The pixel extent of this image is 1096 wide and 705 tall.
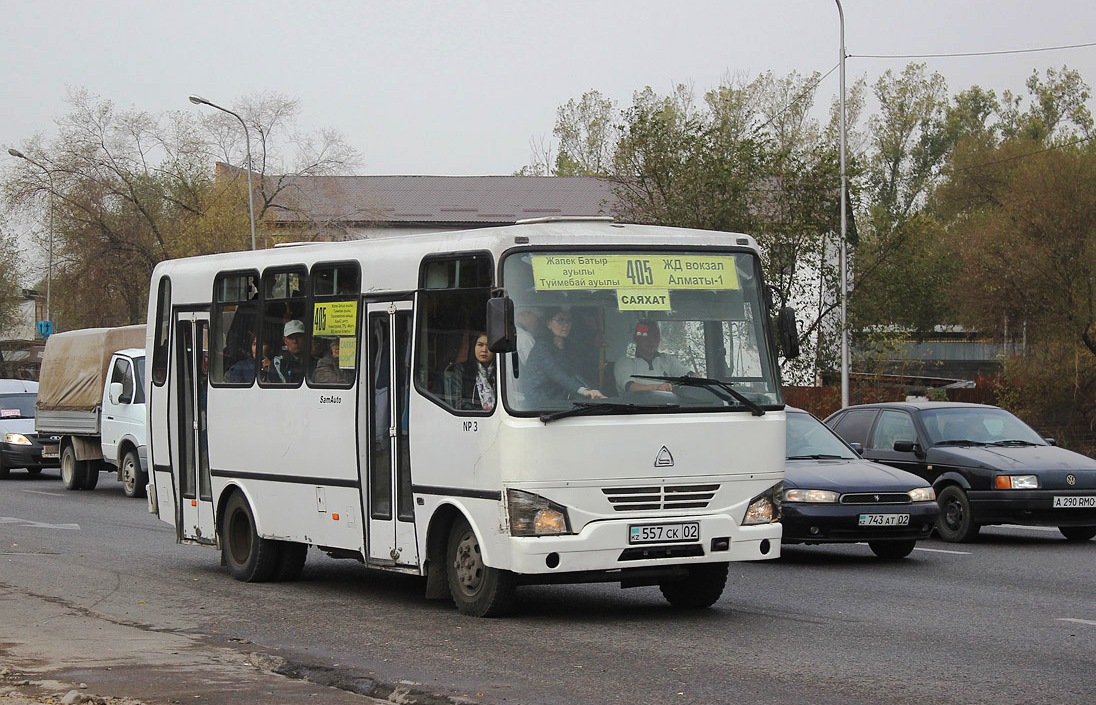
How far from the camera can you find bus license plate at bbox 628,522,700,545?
10281 mm

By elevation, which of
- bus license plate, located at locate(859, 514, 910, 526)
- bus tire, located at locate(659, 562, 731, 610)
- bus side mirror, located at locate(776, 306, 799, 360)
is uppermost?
bus side mirror, located at locate(776, 306, 799, 360)

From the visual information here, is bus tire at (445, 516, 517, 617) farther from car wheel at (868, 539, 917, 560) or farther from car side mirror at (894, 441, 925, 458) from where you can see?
car side mirror at (894, 441, 925, 458)

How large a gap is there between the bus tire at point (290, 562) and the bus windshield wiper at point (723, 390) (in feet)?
14.1

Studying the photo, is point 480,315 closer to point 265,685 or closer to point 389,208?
point 265,685

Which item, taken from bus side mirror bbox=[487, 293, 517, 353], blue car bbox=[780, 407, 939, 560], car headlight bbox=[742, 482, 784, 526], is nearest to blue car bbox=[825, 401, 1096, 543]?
blue car bbox=[780, 407, 939, 560]

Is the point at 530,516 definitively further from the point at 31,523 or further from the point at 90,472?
the point at 90,472

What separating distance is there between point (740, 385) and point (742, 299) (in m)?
0.65

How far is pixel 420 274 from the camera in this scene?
37.0 feet

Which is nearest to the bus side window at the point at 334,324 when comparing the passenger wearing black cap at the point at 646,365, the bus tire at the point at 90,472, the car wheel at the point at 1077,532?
the passenger wearing black cap at the point at 646,365

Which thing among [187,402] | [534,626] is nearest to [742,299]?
[534,626]

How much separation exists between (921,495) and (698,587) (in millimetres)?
4527

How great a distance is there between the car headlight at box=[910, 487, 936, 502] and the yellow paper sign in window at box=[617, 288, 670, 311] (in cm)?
547

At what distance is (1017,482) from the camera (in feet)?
56.2

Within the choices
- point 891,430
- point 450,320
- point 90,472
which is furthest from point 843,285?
point 450,320
